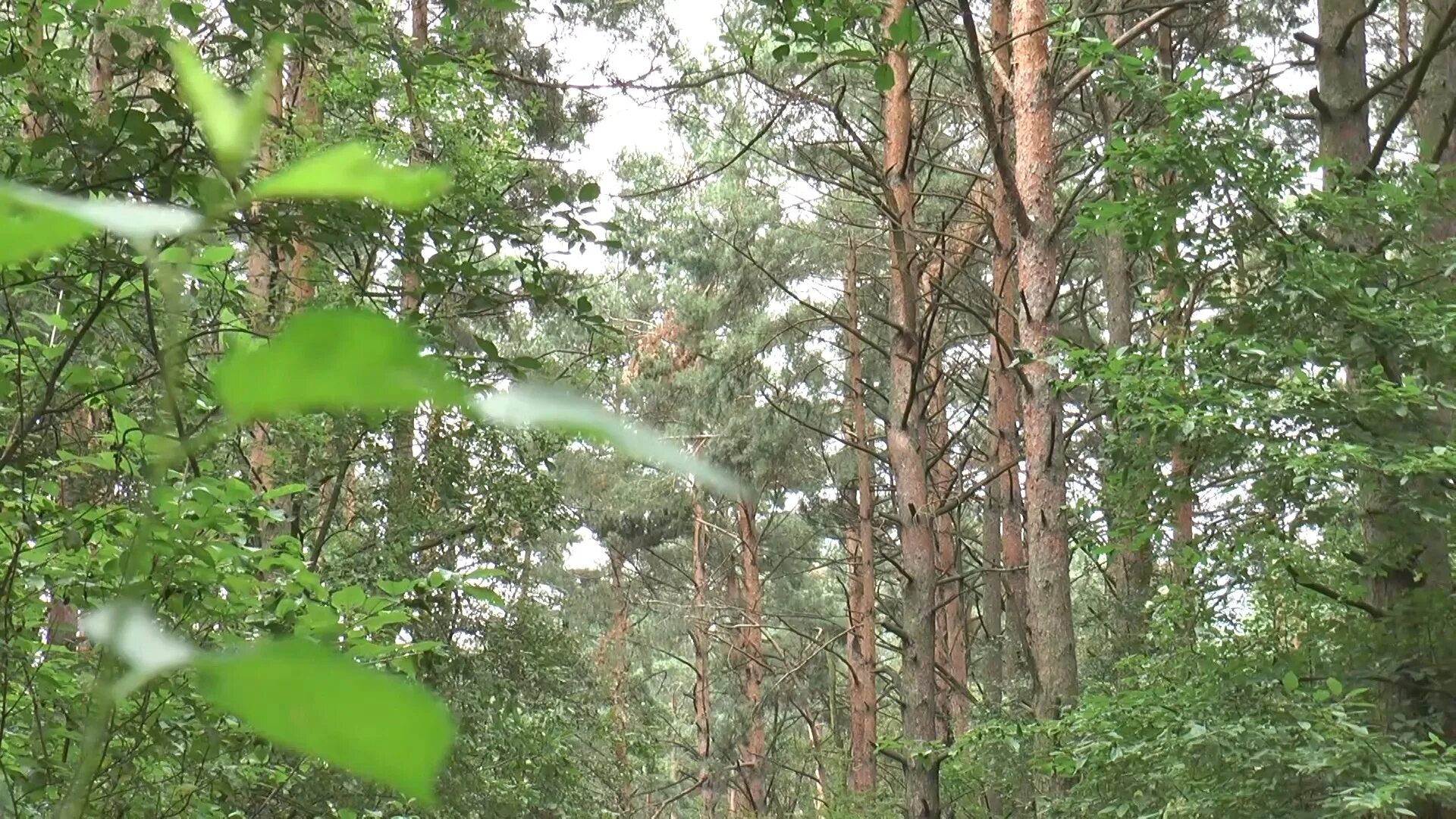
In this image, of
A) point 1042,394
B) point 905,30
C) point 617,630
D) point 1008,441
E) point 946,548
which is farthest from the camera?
point 617,630

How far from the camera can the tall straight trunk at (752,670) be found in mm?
16453

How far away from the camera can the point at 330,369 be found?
0.25 metres

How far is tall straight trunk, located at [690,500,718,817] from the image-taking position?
16.6 m

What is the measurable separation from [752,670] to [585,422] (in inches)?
686

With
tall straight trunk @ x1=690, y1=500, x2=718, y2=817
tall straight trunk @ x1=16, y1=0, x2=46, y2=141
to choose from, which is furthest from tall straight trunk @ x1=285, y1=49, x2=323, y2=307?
tall straight trunk @ x1=690, y1=500, x2=718, y2=817

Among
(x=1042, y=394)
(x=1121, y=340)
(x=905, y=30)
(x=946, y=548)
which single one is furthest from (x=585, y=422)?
(x=946, y=548)

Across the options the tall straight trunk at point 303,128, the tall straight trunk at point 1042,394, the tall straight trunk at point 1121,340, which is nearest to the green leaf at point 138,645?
the tall straight trunk at point 303,128

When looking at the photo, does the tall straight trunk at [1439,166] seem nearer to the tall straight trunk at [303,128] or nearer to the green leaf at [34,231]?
the tall straight trunk at [303,128]

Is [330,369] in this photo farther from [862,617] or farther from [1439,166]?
[862,617]

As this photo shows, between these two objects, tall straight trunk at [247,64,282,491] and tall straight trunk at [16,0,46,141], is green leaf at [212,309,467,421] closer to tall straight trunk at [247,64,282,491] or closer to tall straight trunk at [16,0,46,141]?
tall straight trunk at [16,0,46,141]

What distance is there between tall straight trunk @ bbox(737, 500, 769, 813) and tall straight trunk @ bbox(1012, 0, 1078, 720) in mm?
10158

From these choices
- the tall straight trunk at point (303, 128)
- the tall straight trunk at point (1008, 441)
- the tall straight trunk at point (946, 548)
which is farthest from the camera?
the tall straight trunk at point (946, 548)

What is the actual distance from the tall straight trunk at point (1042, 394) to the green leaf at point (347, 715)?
5.89m

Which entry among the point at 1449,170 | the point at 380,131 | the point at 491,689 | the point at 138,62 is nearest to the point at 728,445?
the point at 491,689
